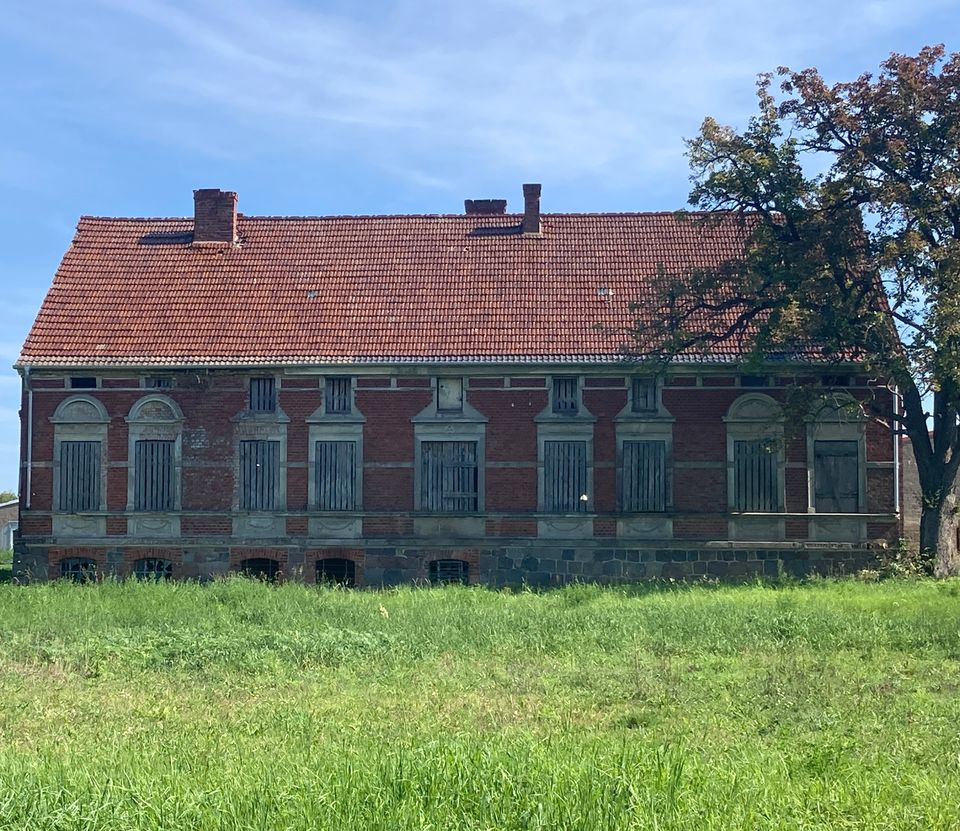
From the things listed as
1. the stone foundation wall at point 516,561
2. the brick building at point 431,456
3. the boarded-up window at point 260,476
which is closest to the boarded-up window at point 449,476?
the brick building at point 431,456

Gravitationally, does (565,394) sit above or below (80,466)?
above

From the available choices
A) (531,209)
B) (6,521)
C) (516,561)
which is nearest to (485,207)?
(531,209)

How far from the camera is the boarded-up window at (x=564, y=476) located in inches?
1051

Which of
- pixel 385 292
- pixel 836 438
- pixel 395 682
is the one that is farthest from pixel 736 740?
pixel 385 292

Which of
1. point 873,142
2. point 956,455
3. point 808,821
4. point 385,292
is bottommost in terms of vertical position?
point 808,821

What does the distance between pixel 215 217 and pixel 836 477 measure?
53.0 ft

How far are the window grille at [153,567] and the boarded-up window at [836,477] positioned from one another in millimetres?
14062

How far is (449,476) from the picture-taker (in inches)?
1059

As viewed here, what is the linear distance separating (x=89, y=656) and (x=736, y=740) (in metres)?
7.85

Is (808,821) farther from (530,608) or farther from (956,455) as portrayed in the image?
(956,455)

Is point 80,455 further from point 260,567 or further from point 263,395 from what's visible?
point 260,567

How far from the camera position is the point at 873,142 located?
23.2 m

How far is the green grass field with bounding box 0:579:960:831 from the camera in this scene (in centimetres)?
775

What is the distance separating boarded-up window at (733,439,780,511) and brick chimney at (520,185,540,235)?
7.86 metres
